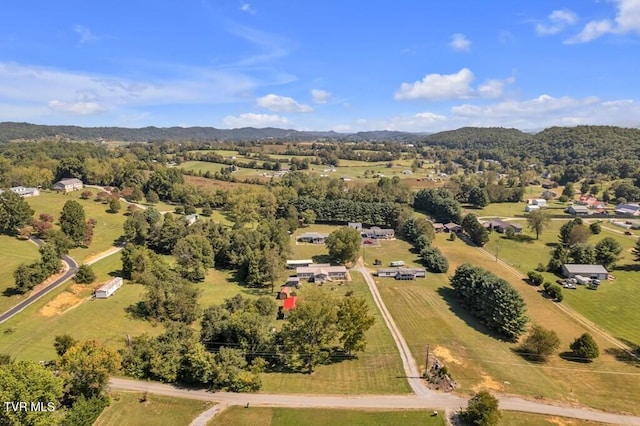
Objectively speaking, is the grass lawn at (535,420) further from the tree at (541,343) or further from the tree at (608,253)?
the tree at (608,253)

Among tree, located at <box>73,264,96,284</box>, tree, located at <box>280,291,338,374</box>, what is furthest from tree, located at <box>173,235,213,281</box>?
tree, located at <box>280,291,338,374</box>

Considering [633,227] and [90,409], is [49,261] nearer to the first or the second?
[90,409]

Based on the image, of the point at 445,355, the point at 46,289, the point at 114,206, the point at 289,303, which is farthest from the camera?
the point at 114,206

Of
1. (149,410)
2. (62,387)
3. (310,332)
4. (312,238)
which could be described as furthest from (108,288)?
(312,238)

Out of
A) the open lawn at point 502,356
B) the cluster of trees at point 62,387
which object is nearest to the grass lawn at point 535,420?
the open lawn at point 502,356

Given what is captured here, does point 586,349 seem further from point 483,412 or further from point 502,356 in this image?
point 483,412
